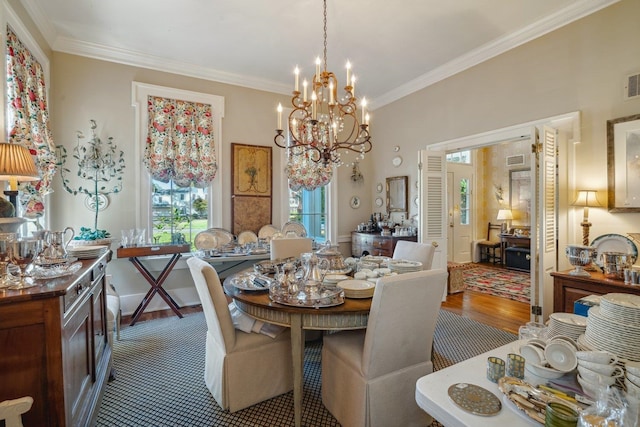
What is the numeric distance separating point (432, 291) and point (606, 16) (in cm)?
327

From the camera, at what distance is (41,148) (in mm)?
2818

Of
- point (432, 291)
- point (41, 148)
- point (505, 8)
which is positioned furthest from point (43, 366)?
point (505, 8)

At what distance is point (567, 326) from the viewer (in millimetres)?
1055

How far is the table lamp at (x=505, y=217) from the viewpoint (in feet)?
22.1

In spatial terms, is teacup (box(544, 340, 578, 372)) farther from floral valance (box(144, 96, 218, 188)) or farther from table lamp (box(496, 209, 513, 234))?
table lamp (box(496, 209, 513, 234))

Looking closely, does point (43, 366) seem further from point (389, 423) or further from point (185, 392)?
point (389, 423)

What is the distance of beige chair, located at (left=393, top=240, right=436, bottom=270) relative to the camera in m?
2.78

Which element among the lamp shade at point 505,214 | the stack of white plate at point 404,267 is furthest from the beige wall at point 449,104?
the lamp shade at point 505,214

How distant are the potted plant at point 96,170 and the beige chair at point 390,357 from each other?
10.4ft

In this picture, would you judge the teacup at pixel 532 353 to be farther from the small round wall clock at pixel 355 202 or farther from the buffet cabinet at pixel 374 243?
the small round wall clock at pixel 355 202

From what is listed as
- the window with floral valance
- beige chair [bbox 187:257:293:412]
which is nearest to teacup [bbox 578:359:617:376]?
beige chair [bbox 187:257:293:412]

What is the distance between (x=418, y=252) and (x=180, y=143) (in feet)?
10.9

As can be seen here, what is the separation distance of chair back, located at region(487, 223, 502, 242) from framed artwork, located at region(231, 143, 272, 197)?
569cm

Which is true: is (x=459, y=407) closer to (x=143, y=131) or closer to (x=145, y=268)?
(x=145, y=268)
